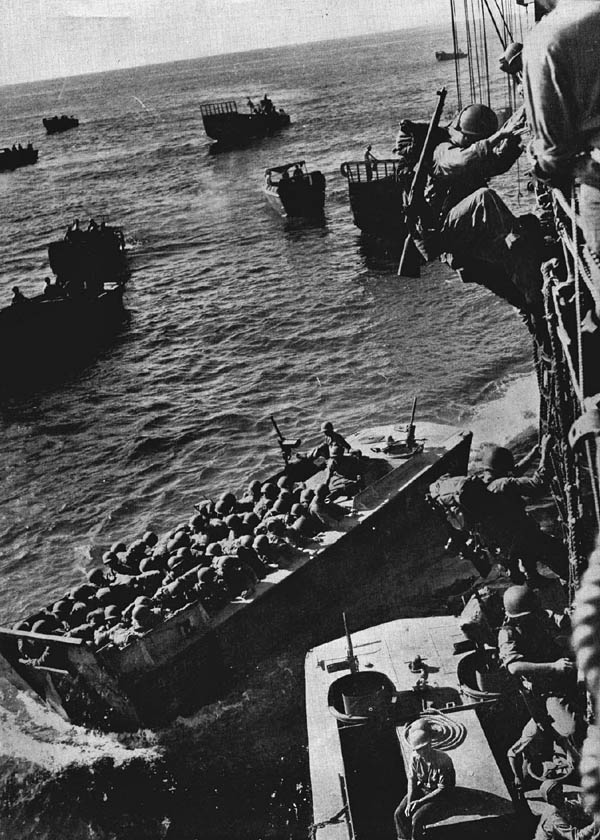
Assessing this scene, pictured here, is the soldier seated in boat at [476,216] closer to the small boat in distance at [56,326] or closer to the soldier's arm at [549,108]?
the soldier's arm at [549,108]

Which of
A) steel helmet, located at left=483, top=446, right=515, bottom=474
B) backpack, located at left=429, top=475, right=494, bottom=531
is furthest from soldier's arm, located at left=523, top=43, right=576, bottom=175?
steel helmet, located at left=483, top=446, right=515, bottom=474

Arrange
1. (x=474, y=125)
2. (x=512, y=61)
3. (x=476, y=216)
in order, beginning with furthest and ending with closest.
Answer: (x=476, y=216), (x=474, y=125), (x=512, y=61)

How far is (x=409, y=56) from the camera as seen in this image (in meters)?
168

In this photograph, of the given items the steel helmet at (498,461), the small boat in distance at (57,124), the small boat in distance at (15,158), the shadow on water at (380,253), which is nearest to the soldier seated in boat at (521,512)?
the steel helmet at (498,461)

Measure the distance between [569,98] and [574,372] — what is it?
2.02m

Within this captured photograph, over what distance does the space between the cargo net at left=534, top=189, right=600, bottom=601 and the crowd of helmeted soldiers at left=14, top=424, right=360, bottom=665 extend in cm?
645

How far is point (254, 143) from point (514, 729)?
257 ft

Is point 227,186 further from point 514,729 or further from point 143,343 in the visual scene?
point 514,729

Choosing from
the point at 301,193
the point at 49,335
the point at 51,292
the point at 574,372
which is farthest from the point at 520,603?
the point at 301,193

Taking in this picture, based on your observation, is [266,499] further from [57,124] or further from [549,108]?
[57,124]

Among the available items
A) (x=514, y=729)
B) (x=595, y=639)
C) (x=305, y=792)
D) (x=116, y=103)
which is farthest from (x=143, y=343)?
(x=116, y=103)

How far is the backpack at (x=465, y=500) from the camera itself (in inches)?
422

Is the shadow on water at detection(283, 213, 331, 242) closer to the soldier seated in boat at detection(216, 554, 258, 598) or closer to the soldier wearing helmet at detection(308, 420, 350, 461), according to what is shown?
the soldier wearing helmet at detection(308, 420, 350, 461)

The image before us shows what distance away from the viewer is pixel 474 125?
10.1m
